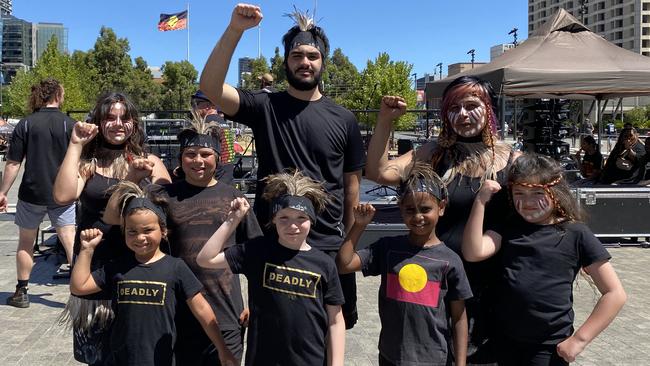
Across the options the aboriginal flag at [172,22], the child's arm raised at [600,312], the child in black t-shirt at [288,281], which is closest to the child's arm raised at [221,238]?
the child in black t-shirt at [288,281]

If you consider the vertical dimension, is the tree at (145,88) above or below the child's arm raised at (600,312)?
above

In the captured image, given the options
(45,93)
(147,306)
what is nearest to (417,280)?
(147,306)

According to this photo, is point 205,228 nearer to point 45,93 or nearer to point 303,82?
point 303,82

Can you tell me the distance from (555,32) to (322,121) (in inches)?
319

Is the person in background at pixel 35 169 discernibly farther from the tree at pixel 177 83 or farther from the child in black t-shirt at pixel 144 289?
the tree at pixel 177 83

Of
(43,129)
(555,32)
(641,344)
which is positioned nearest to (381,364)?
(641,344)

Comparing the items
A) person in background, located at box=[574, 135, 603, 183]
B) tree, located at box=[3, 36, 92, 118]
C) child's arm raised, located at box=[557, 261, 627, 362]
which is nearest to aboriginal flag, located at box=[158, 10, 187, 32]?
tree, located at box=[3, 36, 92, 118]

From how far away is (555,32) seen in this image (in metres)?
Result: 9.77

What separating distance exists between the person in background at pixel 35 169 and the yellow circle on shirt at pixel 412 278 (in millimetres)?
4006

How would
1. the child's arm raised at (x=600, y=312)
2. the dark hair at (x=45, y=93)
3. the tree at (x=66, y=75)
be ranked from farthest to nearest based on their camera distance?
1. the tree at (x=66, y=75)
2. the dark hair at (x=45, y=93)
3. the child's arm raised at (x=600, y=312)

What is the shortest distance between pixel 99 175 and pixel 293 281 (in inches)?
48.7

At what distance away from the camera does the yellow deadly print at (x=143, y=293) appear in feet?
8.61

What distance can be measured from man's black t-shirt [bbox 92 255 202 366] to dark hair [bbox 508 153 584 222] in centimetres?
144

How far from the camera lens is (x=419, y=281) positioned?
8.39ft
